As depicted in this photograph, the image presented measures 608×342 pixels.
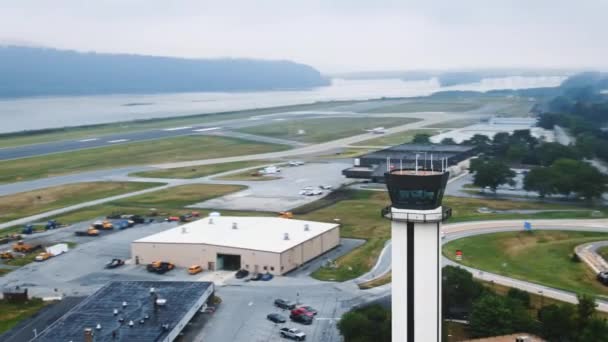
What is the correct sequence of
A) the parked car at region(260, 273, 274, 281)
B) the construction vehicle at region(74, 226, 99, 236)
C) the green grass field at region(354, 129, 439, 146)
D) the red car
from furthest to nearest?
the green grass field at region(354, 129, 439, 146), the construction vehicle at region(74, 226, 99, 236), the parked car at region(260, 273, 274, 281), the red car

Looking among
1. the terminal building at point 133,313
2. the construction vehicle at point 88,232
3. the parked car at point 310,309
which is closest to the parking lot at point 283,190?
the construction vehicle at point 88,232

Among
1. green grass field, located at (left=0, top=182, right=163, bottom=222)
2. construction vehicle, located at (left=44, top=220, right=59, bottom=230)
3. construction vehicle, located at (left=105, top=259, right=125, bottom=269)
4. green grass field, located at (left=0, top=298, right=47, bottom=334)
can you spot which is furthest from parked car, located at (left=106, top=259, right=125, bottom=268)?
green grass field, located at (left=0, top=182, right=163, bottom=222)

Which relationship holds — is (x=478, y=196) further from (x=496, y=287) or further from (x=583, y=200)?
(x=496, y=287)

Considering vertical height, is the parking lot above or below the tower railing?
below

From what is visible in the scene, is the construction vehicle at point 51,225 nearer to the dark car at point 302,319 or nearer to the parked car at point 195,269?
the parked car at point 195,269

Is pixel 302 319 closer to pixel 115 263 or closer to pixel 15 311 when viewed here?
pixel 15 311

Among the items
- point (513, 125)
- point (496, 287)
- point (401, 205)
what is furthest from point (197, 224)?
point (513, 125)

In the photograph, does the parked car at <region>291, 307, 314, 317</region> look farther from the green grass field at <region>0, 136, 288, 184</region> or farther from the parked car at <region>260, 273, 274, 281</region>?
the green grass field at <region>0, 136, 288, 184</region>

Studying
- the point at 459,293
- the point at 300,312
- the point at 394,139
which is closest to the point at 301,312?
the point at 300,312
